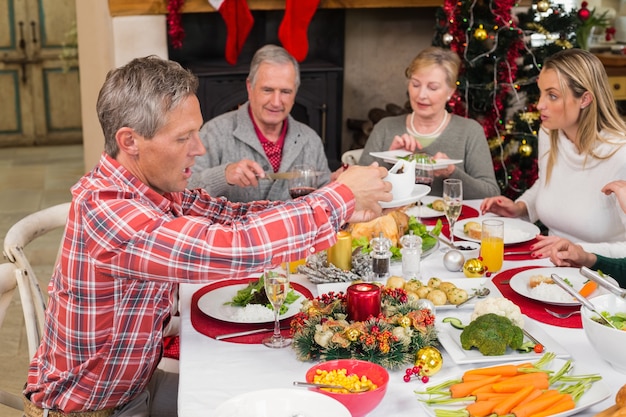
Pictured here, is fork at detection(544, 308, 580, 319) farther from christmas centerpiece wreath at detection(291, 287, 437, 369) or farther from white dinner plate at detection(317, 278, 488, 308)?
christmas centerpiece wreath at detection(291, 287, 437, 369)

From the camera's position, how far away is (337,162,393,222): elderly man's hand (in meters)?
1.81

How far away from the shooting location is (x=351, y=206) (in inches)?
69.6

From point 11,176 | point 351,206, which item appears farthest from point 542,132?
point 11,176

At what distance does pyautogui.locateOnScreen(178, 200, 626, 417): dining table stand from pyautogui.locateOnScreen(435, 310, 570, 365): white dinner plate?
0.05ft

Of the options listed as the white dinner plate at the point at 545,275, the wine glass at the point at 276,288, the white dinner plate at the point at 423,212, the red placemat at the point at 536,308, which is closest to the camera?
the wine glass at the point at 276,288

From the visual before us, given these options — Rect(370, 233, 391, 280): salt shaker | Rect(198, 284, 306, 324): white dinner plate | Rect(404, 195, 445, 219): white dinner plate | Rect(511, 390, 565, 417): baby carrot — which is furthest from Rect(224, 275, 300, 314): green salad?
Rect(404, 195, 445, 219): white dinner plate

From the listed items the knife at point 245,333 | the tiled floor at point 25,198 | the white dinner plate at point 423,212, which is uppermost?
the white dinner plate at point 423,212

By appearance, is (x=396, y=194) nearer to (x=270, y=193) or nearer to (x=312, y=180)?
(x=312, y=180)

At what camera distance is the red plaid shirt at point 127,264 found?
1.62 m

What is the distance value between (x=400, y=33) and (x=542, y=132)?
273 cm

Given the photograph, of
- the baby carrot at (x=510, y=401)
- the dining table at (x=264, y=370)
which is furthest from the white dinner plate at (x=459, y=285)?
the baby carrot at (x=510, y=401)

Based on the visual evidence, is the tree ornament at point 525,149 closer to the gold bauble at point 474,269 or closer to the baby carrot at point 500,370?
the gold bauble at point 474,269

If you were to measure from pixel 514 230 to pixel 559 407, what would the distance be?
1.21 m

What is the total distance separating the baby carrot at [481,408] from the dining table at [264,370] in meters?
0.09
